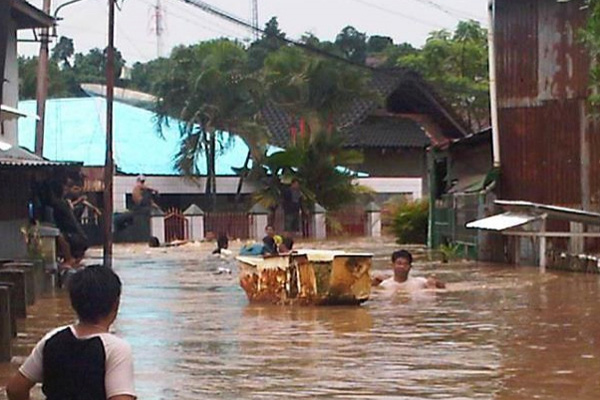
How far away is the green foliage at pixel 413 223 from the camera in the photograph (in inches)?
1603

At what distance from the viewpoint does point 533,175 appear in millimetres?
28734

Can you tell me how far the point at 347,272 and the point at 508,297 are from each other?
3.03 meters

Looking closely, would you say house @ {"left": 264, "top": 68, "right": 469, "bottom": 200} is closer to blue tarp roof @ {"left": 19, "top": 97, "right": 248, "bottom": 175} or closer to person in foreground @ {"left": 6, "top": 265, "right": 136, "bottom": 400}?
blue tarp roof @ {"left": 19, "top": 97, "right": 248, "bottom": 175}

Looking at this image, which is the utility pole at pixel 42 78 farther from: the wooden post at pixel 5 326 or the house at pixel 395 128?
the wooden post at pixel 5 326

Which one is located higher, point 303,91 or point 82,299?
point 303,91

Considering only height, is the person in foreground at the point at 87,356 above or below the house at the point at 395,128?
below

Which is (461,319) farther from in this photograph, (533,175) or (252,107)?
(252,107)

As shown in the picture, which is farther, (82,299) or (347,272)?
(347,272)

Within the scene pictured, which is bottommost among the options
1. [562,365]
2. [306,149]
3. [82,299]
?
[562,365]

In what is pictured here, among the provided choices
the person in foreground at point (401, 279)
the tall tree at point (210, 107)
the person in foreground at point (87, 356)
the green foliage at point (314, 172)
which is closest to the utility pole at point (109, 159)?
the person in foreground at point (401, 279)

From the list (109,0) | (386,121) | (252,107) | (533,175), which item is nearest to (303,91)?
(252,107)

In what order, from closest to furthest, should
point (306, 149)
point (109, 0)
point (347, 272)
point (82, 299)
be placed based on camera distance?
point (82, 299) < point (347, 272) < point (109, 0) < point (306, 149)

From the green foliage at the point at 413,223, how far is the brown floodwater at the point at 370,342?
16168 millimetres

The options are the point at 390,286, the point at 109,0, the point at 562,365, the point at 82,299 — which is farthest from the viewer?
the point at 109,0
